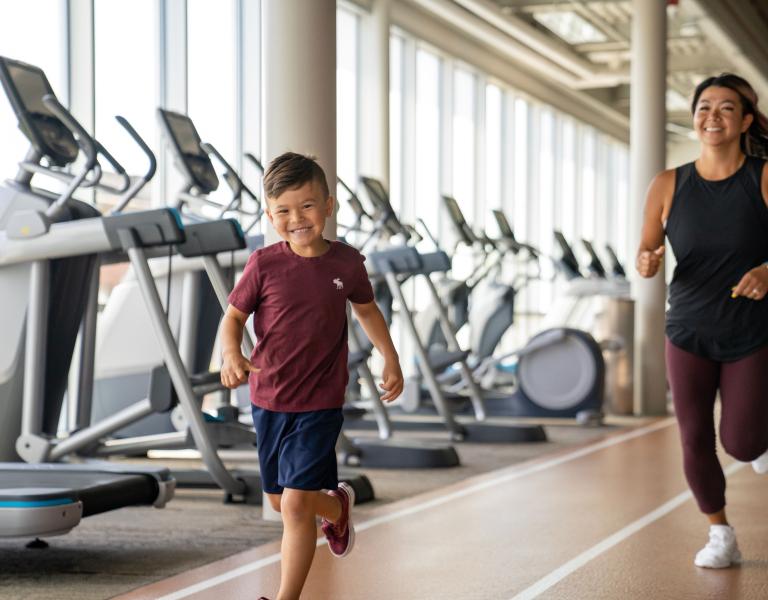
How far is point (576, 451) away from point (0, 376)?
3.38 m

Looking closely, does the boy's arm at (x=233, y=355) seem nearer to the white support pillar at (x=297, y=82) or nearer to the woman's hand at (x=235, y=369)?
the woman's hand at (x=235, y=369)

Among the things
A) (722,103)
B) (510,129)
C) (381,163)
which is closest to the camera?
(722,103)

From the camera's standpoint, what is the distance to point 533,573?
3.21 m

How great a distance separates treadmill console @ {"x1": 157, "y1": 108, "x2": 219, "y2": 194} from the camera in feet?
16.4

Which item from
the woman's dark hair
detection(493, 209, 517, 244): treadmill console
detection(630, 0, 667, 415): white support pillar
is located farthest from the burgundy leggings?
detection(630, 0, 667, 415): white support pillar

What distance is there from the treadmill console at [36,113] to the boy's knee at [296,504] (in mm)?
2250

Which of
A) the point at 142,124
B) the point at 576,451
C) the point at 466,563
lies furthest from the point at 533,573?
the point at 142,124

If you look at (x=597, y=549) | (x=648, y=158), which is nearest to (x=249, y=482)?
(x=597, y=549)

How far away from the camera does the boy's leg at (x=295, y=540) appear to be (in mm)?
2420

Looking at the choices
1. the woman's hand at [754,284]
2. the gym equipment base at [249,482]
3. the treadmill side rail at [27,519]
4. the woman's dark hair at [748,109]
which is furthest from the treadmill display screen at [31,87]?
the woman's hand at [754,284]

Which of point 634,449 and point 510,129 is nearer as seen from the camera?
point 634,449

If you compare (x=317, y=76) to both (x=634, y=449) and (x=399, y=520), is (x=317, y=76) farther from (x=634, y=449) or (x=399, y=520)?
(x=634, y=449)

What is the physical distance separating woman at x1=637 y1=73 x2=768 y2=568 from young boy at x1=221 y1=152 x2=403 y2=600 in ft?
3.17

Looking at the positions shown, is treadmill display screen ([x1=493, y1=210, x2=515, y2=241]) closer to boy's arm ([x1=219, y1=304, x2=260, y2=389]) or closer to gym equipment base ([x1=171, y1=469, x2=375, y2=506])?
gym equipment base ([x1=171, y1=469, x2=375, y2=506])
